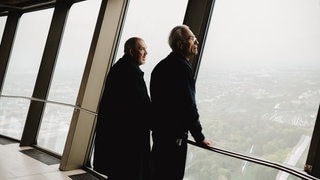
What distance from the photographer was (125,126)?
2074 millimetres

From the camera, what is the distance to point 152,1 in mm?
3646

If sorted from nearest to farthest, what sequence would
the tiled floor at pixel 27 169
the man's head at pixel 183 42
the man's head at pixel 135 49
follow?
the man's head at pixel 183 42 → the man's head at pixel 135 49 → the tiled floor at pixel 27 169

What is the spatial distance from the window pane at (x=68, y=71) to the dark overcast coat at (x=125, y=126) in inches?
97.7

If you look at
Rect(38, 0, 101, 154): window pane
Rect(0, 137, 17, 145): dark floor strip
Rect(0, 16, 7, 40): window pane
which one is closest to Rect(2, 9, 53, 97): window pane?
Rect(0, 16, 7, 40): window pane

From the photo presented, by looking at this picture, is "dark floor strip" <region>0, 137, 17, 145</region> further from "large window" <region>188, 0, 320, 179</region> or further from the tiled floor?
"large window" <region>188, 0, 320, 179</region>

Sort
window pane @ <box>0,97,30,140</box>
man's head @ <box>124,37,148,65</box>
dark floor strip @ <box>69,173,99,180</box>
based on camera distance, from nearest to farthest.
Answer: man's head @ <box>124,37,148,65</box>, dark floor strip @ <box>69,173,99,180</box>, window pane @ <box>0,97,30,140</box>

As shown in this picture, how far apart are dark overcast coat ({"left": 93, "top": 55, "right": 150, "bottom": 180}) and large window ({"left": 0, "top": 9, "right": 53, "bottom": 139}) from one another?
3.79 metres

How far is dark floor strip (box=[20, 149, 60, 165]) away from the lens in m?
4.12

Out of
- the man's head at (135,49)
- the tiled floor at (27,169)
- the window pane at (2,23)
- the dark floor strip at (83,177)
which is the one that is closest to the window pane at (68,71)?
the tiled floor at (27,169)

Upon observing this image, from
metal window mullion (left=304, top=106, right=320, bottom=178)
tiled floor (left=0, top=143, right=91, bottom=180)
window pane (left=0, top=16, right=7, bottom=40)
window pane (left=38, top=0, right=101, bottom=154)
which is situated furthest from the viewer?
window pane (left=0, top=16, right=7, bottom=40)

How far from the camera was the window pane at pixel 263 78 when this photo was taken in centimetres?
215

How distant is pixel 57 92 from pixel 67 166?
1505mm

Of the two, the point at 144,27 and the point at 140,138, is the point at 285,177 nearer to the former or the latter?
the point at 140,138

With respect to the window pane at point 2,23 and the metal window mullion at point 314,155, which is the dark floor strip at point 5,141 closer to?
the window pane at point 2,23
